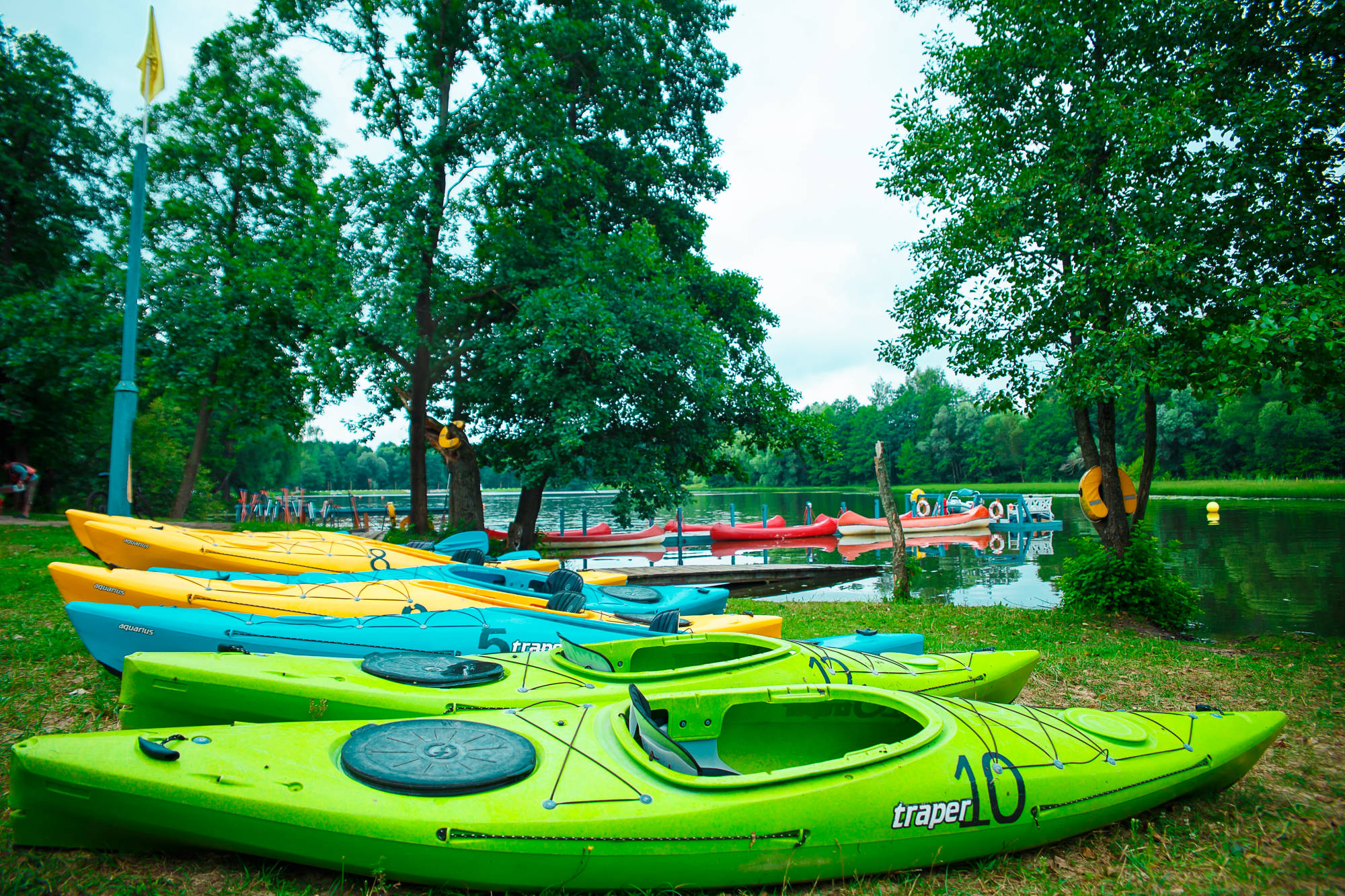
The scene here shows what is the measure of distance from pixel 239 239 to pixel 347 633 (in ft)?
46.2

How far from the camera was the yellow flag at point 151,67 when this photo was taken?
774 cm

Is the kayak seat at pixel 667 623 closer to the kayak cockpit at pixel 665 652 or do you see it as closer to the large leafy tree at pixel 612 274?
the kayak cockpit at pixel 665 652

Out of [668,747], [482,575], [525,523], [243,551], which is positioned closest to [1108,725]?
[668,747]

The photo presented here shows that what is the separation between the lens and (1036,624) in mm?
8789

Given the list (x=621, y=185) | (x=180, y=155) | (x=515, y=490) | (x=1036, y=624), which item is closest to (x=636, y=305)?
(x=621, y=185)

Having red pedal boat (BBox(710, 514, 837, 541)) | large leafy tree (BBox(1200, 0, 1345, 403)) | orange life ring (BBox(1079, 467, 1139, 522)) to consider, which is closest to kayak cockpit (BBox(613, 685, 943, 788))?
large leafy tree (BBox(1200, 0, 1345, 403))

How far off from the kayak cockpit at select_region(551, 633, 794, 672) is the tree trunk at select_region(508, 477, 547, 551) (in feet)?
40.0

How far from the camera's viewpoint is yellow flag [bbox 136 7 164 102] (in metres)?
7.74

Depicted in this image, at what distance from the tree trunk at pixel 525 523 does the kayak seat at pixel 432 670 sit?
1254 centimetres

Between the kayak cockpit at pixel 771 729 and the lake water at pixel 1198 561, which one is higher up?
the kayak cockpit at pixel 771 729

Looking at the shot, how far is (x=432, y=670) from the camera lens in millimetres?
3984

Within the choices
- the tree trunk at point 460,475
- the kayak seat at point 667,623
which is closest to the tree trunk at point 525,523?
the tree trunk at point 460,475

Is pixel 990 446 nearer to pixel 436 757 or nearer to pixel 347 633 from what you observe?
pixel 347 633

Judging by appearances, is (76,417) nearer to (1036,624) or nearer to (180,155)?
(180,155)
